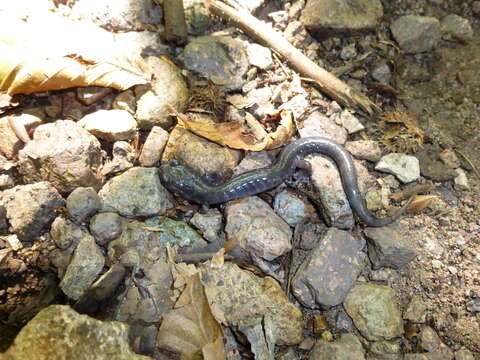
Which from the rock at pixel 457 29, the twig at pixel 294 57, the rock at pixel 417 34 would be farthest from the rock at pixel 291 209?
the rock at pixel 457 29

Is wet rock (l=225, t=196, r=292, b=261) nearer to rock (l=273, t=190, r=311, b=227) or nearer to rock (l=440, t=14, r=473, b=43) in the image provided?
rock (l=273, t=190, r=311, b=227)

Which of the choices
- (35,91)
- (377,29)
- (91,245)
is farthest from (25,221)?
(377,29)

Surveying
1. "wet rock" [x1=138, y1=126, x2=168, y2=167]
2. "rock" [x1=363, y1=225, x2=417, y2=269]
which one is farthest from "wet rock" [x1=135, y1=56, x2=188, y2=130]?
"rock" [x1=363, y1=225, x2=417, y2=269]

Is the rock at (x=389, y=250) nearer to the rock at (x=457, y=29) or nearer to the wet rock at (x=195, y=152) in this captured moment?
the wet rock at (x=195, y=152)

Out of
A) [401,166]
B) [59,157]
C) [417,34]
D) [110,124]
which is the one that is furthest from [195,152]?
[417,34]

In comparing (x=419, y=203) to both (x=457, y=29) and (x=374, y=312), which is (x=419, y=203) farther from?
(x=457, y=29)

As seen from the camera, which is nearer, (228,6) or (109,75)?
(109,75)

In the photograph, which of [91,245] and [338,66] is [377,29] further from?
[91,245]
